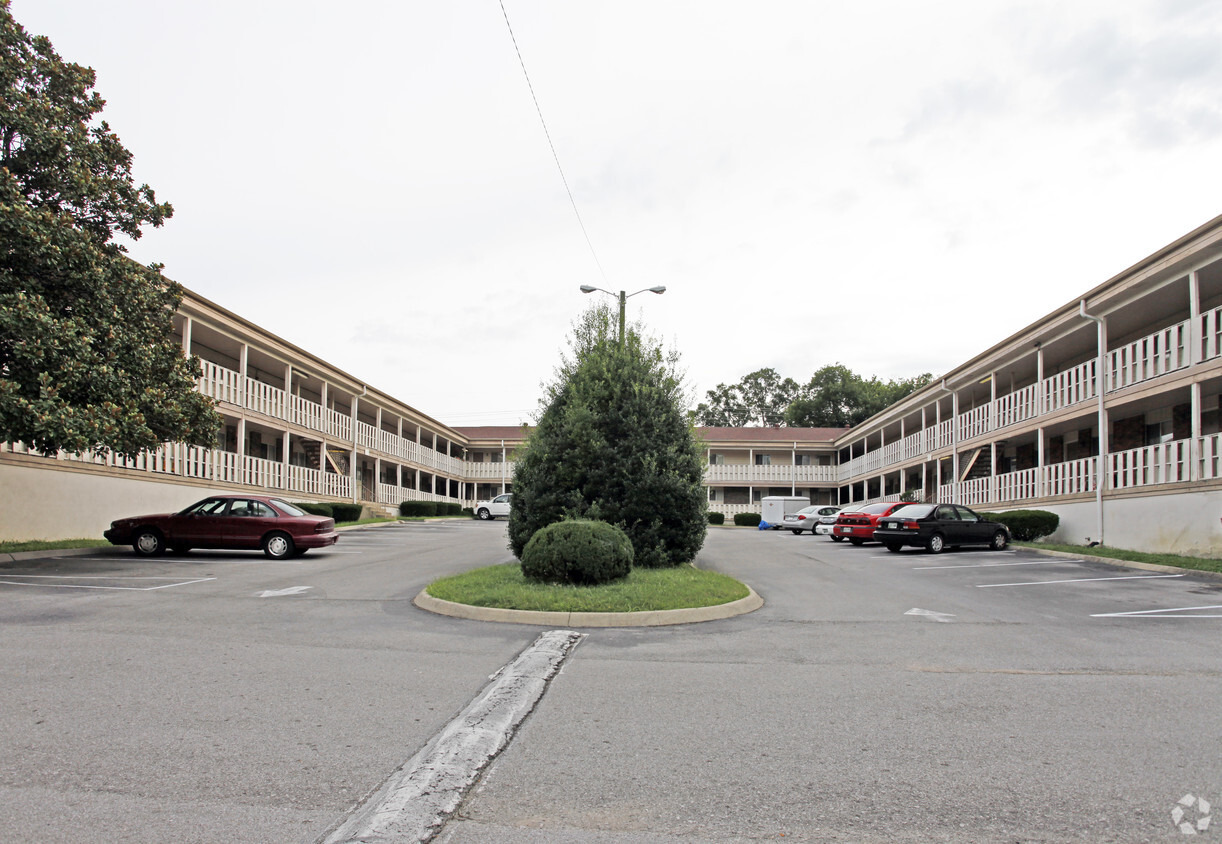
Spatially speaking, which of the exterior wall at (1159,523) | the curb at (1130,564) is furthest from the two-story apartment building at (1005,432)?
the curb at (1130,564)

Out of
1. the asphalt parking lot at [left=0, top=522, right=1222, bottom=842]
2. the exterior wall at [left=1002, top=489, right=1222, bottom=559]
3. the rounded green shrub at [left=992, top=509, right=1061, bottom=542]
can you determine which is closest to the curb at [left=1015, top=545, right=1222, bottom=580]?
the exterior wall at [left=1002, top=489, right=1222, bottom=559]

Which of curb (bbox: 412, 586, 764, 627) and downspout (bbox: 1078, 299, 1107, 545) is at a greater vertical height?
downspout (bbox: 1078, 299, 1107, 545)

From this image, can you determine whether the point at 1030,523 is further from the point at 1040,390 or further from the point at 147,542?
the point at 147,542

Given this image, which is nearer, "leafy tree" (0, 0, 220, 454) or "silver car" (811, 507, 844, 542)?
"leafy tree" (0, 0, 220, 454)

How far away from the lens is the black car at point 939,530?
74.5ft

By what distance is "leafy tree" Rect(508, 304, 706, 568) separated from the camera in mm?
14641

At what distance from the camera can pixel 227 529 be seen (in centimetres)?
1867

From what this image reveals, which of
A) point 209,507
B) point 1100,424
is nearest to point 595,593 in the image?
point 209,507

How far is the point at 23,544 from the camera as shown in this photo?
57.7ft

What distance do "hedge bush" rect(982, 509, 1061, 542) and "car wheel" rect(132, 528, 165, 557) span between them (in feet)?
69.2

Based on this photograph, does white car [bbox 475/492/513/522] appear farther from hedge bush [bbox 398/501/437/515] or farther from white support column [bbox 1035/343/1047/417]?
white support column [bbox 1035/343/1047/417]

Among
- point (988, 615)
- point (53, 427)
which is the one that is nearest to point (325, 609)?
point (53, 427)

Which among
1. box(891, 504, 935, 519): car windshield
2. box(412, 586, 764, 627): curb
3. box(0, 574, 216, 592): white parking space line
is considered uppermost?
box(891, 504, 935, 519): car windshield

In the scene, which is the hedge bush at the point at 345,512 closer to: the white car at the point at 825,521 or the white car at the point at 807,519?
the white car at the point at 807,519
